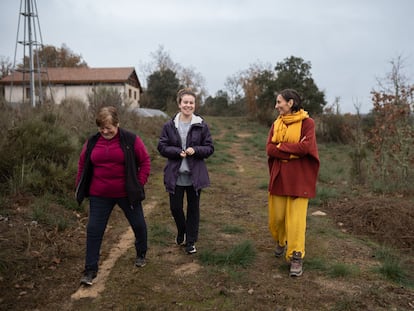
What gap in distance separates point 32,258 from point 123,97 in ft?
29.2

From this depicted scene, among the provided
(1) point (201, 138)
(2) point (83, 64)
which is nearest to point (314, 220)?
(1) point (201, 138)

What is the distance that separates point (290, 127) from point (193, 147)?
105cm

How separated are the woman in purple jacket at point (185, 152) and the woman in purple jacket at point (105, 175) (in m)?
0.43

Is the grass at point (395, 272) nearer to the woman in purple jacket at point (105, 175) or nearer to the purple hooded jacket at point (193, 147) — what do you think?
the purple hooded jacket at point (193, 147)

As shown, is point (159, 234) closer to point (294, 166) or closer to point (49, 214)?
point (49, 214)

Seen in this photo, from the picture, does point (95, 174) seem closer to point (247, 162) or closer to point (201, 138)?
point (201, 138)

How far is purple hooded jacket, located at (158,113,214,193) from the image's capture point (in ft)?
12.6

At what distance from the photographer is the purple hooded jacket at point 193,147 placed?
3852mm

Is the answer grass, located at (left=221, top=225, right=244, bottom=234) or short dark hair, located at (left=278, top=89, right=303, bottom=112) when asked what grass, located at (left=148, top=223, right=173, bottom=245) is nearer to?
grass, located at (left=221, top=225, right=244, bottom=234)

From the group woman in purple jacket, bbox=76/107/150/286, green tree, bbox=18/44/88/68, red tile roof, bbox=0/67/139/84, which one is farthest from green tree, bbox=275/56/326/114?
green tree, bbox=18/44/88/68

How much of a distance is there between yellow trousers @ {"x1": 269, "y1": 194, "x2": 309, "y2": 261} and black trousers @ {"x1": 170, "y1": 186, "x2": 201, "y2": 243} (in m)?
0.86

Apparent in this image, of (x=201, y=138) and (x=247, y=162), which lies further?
(x=247, y=162)

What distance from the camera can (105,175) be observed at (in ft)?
11.1

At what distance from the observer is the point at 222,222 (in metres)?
5.49
